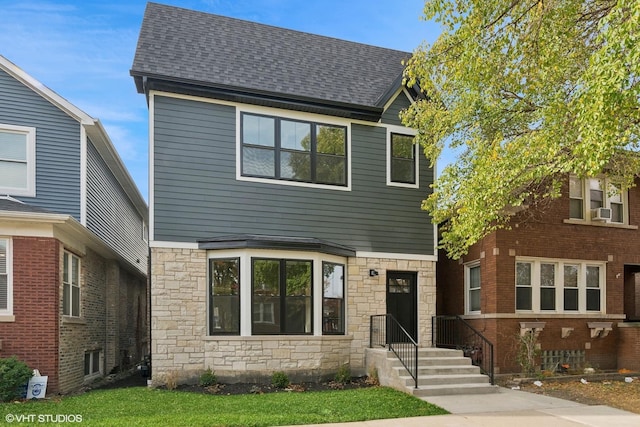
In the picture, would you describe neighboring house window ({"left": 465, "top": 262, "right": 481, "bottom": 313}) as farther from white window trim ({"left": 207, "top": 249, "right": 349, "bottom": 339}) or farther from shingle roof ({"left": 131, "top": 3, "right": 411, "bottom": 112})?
shingle roof ({"left": 131, "top": 3, "right": 411, "bottom": 112})

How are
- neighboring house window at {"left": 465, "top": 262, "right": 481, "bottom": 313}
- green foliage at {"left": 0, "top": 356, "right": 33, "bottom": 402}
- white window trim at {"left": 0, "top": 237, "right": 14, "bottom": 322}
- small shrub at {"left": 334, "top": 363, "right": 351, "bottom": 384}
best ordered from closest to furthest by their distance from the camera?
green foliage at {"left": 0, "top": 356, "right": 33, "bottom": 402} → white window trim at {"left": 0, "top": 237, "right": 14, "bottom": 322} → small shrub at {"left": 334, "top": 363, "right": 351, "bottom": 384} → neighboring house window at {"left": 465, "top": 262, "right": 481, "bottom": 313}

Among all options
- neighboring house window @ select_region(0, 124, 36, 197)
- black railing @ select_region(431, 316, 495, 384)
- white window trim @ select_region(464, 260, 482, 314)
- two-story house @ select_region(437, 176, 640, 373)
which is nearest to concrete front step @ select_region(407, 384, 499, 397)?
black railing @ select_region(431, 316, 495, 384)

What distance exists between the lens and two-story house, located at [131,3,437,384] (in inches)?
426

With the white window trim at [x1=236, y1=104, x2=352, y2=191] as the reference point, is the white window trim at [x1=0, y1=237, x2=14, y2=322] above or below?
below

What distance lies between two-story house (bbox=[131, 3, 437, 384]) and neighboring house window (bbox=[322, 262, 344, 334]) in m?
0.04

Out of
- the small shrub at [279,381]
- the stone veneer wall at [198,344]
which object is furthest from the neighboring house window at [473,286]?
the small shrub at [279,381]

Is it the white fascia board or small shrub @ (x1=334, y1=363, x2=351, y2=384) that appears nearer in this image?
the white fascia board

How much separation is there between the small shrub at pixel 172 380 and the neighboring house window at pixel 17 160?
491 cm

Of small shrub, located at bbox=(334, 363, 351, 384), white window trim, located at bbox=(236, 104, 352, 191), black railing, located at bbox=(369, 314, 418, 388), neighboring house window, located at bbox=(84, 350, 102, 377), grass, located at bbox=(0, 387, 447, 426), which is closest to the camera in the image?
grass, located at bbox=(0, 387, 447, 426)

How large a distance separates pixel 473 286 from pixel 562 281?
2.35m

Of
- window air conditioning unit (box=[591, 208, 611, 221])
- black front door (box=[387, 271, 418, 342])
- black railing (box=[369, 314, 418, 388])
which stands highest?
window air conditioning unit (box=[591, 208, 611, 221])

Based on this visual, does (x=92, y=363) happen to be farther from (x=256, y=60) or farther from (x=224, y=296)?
(x=256, y=60)

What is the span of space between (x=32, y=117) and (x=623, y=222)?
1591cm

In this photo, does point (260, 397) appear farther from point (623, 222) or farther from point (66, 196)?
point (623, 222)
